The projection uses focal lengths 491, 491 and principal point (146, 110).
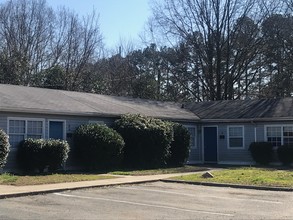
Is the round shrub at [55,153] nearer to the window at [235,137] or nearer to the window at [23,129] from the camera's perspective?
the window at [23,129]

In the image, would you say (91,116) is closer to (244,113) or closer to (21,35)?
(244,113)

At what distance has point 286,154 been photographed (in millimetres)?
27812

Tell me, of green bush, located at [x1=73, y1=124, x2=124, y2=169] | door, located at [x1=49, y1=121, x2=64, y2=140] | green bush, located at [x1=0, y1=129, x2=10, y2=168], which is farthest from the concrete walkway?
door, located at [x1=49, y1=121, x2=64, y2=140]

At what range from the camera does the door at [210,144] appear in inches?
1220

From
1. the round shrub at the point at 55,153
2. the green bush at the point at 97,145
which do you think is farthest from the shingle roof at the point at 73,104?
the round shrub at the point at 55,153

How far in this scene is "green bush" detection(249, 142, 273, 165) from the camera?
93.3 feet

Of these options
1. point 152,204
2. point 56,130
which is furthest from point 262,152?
point 152,204

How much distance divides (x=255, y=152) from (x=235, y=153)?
1.77 meters

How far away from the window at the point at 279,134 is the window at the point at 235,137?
168 centimetres

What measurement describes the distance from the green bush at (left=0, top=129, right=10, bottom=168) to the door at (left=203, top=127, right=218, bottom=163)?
600 inches

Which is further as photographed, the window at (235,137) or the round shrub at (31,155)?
the window at (235,137)

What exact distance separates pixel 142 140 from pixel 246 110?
1003cm

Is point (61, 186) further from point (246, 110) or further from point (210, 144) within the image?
point (246, 110)

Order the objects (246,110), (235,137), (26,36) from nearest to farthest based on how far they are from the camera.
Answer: (235,137), (246,110), (26,36)
